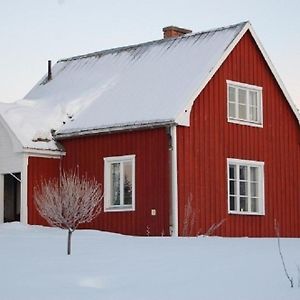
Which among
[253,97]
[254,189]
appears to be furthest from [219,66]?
[254,189]

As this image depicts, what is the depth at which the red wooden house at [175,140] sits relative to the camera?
78.7 ft

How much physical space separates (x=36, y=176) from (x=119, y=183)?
2690 millimetres

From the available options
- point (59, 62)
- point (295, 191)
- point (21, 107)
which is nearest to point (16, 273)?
point (21, 107)

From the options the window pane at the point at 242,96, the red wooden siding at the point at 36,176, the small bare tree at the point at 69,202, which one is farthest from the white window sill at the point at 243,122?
the red wooden siding at the point at 36,176

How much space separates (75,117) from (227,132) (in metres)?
5.10

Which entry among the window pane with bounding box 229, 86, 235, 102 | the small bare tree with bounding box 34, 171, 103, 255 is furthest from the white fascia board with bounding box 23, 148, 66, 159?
the window pane with bounding box 229, 86, 235, 102

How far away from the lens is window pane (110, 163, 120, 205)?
2527cm

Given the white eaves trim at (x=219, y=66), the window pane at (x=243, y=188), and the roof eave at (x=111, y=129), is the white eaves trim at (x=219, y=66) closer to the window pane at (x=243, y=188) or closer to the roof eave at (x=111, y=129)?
the roof eave at (x=111, y=129)

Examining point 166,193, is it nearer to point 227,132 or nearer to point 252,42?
point 227,132

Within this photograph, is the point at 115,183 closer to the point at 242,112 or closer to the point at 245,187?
the point at 245,187

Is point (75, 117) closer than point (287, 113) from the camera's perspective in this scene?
Yes

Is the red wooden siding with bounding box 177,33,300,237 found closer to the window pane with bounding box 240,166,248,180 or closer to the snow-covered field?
the window pane with bounding box 240,166,248,180

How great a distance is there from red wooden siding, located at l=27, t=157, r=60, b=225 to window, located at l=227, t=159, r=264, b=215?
5816mm

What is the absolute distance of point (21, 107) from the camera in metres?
27.8
